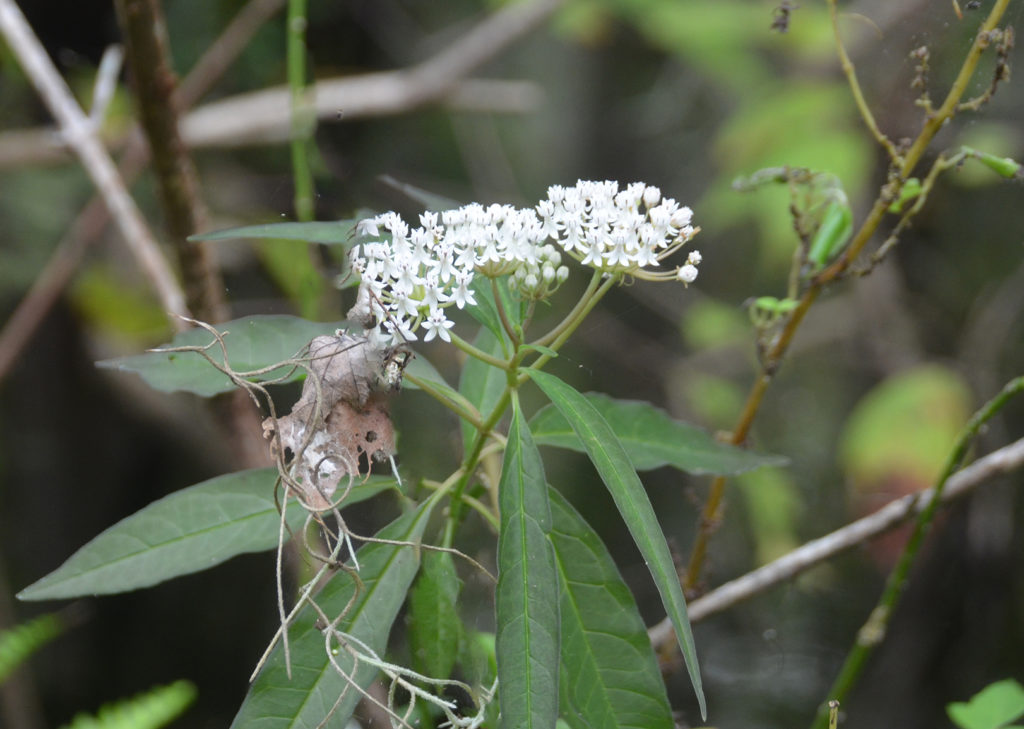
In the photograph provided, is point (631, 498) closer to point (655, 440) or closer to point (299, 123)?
point (655, 440)

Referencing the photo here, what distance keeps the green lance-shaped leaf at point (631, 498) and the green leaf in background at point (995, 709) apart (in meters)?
0.27

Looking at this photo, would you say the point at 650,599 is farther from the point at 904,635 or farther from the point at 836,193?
the point at 836,193

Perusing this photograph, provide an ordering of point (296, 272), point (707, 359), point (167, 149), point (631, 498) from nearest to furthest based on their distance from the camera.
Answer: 1. point (631, 498)
2. point (167, 149)
3. point (296, 272)
4. point (707, 359)

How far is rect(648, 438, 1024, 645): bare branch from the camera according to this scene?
616 mm

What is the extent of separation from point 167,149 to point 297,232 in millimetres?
479

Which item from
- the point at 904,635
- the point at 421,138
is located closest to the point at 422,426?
the point at 904,635

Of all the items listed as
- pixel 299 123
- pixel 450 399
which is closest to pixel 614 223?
pixel 450 399

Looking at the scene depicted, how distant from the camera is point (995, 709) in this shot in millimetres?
550

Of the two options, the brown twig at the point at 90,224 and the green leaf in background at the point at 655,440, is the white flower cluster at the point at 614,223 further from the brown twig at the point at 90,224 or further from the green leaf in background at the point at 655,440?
the brown twig at the point at 90,224

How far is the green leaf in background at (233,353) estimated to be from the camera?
490mm

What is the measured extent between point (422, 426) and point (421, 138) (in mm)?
1576

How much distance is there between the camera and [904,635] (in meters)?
1.66

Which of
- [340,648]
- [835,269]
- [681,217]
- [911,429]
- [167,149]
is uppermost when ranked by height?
[911,429]

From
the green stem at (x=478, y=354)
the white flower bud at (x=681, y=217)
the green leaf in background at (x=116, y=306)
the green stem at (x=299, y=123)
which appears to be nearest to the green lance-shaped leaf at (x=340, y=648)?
A: the green stem at (x=478, y=354)
